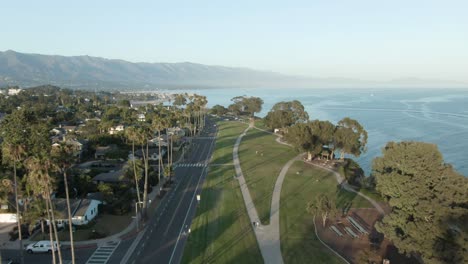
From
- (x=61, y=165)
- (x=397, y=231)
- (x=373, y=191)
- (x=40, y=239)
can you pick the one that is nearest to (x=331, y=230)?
(x=397, y=231)

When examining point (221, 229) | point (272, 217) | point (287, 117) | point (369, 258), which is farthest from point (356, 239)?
point (287, 117)

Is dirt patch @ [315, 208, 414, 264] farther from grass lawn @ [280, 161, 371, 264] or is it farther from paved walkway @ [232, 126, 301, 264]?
paved walkway @ [232, 126, 301, 264]

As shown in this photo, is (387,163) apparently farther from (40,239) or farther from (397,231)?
(40,239)

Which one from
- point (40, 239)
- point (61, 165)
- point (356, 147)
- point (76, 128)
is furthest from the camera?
point (76, 128)

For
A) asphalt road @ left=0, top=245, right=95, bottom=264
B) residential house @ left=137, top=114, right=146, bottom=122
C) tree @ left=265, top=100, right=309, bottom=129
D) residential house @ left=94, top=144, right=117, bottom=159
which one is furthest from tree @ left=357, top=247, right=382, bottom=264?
residential house @ left=137, top=114, right=146, bottom=122

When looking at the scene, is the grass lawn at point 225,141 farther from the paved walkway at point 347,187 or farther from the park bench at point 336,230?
the park bench at point 336,230

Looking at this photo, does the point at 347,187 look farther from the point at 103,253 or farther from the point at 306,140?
the point at 103,253

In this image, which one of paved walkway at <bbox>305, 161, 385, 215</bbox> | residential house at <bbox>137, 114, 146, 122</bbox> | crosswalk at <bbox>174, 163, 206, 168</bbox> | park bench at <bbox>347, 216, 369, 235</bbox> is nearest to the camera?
park bench at <bbox>347, 216, 369, 235</bbox>
